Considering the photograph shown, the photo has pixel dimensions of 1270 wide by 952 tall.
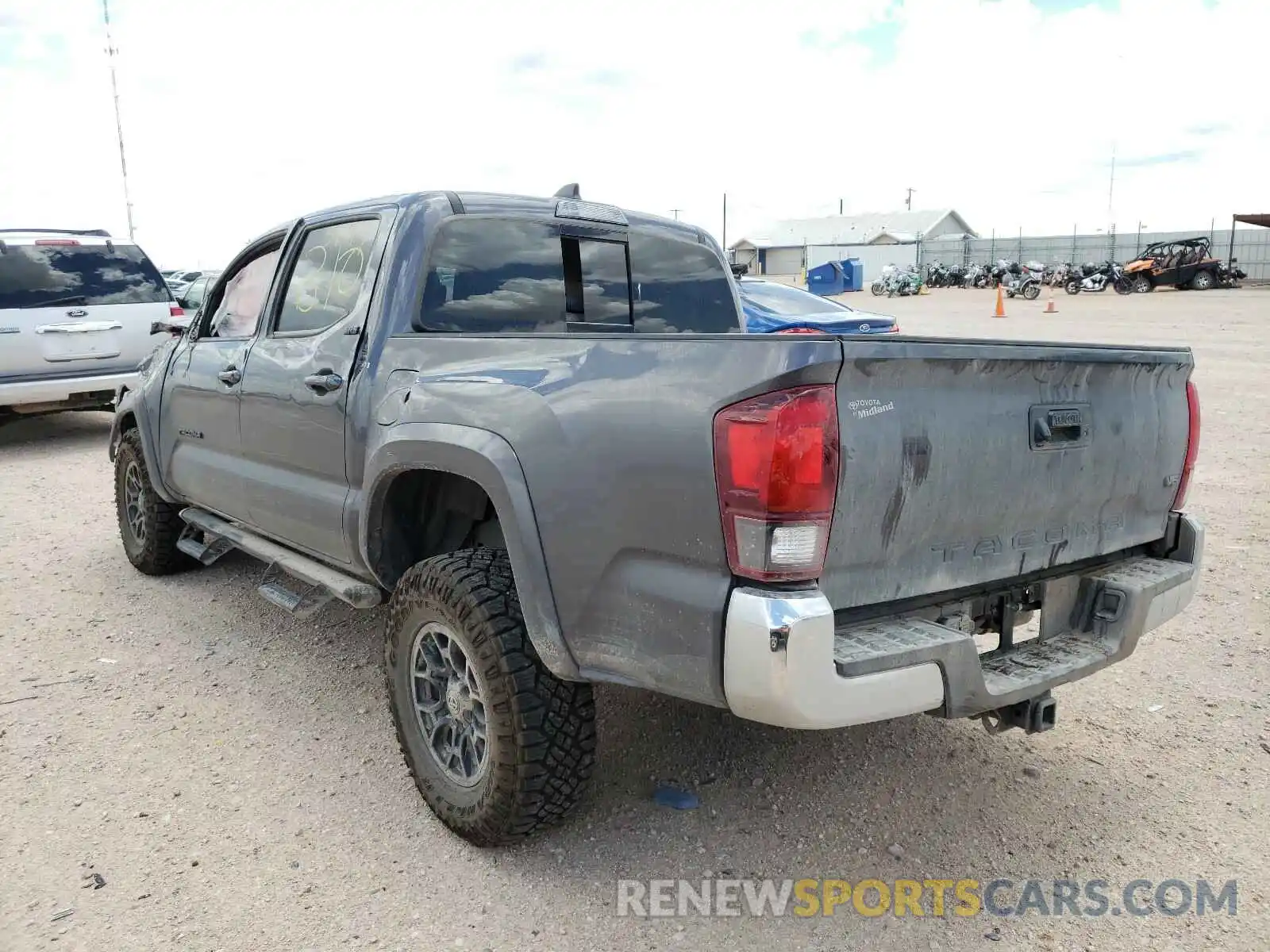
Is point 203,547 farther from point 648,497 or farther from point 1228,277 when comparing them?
point 1228,277

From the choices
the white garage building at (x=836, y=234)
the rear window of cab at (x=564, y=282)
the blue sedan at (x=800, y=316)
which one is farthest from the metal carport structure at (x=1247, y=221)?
the rear window of cab at (x=564, y=282)

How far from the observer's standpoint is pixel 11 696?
13.5 feet

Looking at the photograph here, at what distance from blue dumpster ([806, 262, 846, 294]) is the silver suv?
108ft

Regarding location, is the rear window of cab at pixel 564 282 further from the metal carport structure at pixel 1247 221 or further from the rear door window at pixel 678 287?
the metal carport structure at pixel 1247 221

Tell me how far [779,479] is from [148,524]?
443cm

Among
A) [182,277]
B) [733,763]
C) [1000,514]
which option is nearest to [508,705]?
[733,763]

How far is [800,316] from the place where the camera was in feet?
31.6

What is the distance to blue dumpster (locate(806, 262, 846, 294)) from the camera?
40.4 m

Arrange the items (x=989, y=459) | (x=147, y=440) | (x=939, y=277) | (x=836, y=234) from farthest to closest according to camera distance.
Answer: (x=836, y=234)
(x=939, y=277)
(x=147, y=440)
(x=989, y=459)

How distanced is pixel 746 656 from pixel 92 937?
1906 mm

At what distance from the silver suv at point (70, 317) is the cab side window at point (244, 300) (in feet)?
16.5

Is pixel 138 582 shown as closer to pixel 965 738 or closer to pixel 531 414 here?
pixel 531 414

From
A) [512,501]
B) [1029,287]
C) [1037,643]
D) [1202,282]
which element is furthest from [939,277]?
[512,501]

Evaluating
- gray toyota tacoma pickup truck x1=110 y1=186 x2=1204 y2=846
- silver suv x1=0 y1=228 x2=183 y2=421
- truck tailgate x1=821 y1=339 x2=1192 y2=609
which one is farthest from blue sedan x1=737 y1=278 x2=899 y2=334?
truck tailgate x1=821 y1=339 x2=1192 y2=609
